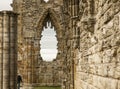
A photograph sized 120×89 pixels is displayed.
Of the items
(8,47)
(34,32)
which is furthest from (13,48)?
(34,32)

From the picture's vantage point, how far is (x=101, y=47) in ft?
19.4

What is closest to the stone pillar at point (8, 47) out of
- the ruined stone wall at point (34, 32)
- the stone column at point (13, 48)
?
the stone column at point (13, 48)

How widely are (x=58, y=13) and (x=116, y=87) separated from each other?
86.5ft

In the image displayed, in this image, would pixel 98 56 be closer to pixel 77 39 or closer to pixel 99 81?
pixel 99 81

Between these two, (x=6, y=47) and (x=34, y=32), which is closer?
(x=6, y=47)

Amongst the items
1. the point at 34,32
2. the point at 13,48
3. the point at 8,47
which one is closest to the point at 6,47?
the point at 8,47

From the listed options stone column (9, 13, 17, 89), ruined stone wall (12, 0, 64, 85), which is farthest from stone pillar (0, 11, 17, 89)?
ruined stone wall (12, 0, 64, 85)

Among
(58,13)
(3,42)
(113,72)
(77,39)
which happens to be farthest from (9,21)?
(58,13)

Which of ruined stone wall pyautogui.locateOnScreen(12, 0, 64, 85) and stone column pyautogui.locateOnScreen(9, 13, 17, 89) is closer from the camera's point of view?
stone column pyautogui.locateOnScreen(9, 13, 17, 89)

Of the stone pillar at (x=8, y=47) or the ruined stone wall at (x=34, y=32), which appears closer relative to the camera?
the stone pillar at (x=8, y=47)

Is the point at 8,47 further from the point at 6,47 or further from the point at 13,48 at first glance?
the point at 13,48

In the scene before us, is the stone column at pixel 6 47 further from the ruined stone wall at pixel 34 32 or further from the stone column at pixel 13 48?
the ruined stone wall at pixel 34 32

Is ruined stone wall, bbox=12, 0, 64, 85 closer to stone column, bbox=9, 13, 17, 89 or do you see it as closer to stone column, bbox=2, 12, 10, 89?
stone column, bbox=9, 13, 17, 89

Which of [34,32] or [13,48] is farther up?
[34,32]
